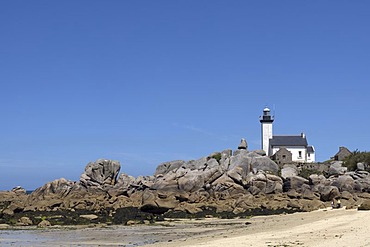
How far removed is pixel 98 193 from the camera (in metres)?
55.3

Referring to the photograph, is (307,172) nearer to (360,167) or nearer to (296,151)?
(360,167)

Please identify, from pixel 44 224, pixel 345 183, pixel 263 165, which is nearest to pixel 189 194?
pixel 263 165

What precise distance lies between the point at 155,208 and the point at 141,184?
50.1ft

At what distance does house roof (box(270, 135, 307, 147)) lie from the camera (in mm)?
72875

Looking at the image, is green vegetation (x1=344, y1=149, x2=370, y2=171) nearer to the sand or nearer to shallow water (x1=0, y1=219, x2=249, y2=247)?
shallow water (x1=0, y1=219, x2=249, y2=247)

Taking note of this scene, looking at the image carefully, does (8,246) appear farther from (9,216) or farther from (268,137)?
(268,137)

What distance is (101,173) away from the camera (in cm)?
6222

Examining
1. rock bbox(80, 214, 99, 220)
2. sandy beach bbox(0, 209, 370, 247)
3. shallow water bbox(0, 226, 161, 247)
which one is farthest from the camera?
rock bbox(80, 214, 99, 220)

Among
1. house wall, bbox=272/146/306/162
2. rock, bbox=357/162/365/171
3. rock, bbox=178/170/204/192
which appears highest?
house wall, bbox=272/146/306/162

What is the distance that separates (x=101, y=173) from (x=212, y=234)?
3611cm

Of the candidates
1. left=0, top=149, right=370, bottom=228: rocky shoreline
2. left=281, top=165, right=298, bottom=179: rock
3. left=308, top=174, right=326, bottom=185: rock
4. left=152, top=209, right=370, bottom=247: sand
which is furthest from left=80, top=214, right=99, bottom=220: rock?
left=308, top=174, right=326, bottom=185: rock

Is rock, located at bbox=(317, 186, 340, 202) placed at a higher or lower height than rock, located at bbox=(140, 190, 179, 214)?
higher

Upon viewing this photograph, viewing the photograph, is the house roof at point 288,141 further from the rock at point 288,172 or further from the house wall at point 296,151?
the rock at point 288,172

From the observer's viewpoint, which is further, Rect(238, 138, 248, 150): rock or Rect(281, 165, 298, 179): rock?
Rect(238, 138, 248, 150): rock
